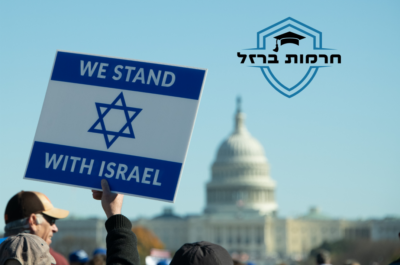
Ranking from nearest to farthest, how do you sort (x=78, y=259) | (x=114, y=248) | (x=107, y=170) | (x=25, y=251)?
(x=114, y=248) → (x=25, y=251) → (x=107, y=170) → (x=78, y=259)

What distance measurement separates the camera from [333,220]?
15438 centimetres

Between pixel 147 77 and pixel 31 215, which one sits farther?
pixel 31 215

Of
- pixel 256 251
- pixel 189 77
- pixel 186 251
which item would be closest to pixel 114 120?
pixel 189 77

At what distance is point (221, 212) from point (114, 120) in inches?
5790

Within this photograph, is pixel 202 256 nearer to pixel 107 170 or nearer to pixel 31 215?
pixel 107 170

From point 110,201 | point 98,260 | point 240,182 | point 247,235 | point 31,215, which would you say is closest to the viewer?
point 110,201

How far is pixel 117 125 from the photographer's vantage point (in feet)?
19.1

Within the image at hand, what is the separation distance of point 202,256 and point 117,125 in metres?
1.44

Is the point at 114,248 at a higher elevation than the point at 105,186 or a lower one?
lower

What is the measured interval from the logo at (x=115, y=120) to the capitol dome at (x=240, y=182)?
143 meters

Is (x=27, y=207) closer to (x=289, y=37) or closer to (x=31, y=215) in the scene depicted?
(x=31, y=215)

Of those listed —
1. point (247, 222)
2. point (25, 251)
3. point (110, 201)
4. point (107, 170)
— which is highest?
point (247, 222)

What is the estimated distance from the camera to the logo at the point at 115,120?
579 cm

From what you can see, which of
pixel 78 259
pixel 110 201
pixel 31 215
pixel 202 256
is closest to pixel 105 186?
pixel 110 201
